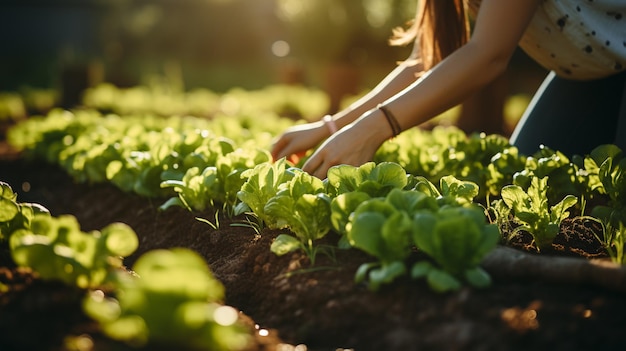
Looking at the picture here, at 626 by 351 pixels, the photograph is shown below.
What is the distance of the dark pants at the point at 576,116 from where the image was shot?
11.1ft

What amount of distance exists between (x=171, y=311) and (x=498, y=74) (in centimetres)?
185

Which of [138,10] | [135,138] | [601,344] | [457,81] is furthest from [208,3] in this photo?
[601,344]

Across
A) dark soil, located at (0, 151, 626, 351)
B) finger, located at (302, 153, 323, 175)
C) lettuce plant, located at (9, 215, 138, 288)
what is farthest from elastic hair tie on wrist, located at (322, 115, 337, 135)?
lettuce plant, located at (9, 215, 138, 288)

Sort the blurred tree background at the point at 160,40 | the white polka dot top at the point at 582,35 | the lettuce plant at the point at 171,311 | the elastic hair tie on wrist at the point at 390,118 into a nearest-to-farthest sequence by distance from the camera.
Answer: the lettuce plant at the point at 171,311 < the elastic hair tie on wrist at the point at 390,118 < the white polka dot top at the point at 582,35 < the blurred tree background at the point at 160,40

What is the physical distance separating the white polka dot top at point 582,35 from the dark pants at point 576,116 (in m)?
0.15

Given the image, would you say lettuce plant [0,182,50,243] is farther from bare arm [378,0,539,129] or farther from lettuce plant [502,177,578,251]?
lettuce plant [502,177,578,251]

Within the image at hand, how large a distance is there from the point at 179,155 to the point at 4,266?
1343mm

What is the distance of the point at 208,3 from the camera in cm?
1997

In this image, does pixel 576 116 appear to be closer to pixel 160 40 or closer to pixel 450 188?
pixel 450 188

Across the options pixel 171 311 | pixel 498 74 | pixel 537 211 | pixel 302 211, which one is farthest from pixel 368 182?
pixel 498 74

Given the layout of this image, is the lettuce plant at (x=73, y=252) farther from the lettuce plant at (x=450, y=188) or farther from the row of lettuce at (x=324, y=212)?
the lettuce plant at (x=450, y=188)

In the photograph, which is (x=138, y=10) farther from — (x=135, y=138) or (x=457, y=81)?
(x=457, y=81)

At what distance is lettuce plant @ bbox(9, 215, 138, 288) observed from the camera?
1.61 metres

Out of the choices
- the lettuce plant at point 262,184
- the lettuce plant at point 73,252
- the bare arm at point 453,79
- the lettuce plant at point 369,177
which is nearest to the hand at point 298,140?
the bare arm at point 453,79
